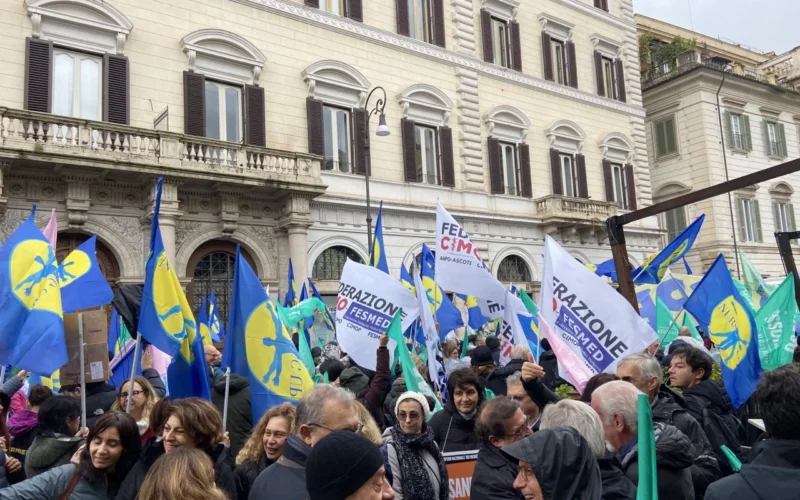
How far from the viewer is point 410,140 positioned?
64.2ft

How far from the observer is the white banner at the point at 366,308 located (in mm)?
7152

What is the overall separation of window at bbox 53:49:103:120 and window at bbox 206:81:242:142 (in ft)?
8.29

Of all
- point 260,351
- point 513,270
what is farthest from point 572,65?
point 260,351

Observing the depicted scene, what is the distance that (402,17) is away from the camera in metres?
20.0

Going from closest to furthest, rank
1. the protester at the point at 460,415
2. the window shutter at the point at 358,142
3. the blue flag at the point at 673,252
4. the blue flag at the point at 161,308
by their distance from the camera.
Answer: the protester at the point at 460,415
the blue flag at the point at 161,308
the blue flag at the point at 673,252
the window shutter at the point at 358,142

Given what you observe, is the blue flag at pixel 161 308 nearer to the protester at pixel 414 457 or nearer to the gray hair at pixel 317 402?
the protester at pixel 414 457

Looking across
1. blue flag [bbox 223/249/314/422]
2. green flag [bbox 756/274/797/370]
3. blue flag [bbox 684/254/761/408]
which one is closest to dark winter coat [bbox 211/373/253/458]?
blue flag [bbox 223/249/314/422]

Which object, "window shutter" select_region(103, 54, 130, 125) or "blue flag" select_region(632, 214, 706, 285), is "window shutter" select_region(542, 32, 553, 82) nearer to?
"window shutter" select_region(103, 54, 130, 125)

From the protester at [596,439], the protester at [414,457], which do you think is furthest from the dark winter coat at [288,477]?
the protester at [596,439]

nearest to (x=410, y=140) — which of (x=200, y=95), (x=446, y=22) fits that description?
(x=446, y=22)

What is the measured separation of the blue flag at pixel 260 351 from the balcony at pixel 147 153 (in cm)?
945

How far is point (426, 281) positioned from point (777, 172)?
5.35 m

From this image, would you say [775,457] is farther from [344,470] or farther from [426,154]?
[426,154]

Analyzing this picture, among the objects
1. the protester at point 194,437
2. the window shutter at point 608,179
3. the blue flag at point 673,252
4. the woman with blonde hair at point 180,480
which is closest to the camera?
the woman with blonde hair at point 180,480
